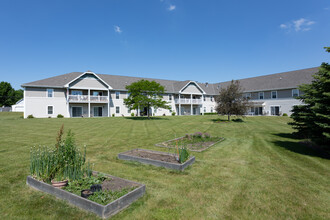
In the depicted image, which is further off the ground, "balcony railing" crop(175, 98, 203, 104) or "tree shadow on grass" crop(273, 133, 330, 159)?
"balcony railing" crop(175, 98, 203, 104)

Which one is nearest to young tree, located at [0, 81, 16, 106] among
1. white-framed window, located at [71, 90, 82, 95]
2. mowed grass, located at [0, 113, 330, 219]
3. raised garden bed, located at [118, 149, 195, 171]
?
white-framed window, located at [71, 90, 82, 95]

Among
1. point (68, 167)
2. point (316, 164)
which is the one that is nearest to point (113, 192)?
point (68, 167)

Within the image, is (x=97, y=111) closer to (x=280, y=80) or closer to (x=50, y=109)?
(x=50, y=109)

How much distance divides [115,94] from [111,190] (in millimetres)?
32502

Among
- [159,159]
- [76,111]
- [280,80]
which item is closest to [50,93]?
[76,111]

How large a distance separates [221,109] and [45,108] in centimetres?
2823

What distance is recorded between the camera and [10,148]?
27.7 feet

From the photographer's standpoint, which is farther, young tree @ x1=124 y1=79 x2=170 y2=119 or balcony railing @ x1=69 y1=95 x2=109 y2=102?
balcony railing @ x1=69 y1=95 x2=109 y2=102

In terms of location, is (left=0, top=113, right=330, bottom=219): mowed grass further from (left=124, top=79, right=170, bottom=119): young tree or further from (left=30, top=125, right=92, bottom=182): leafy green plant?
(left=124, top=79, right=170, bottom=119): young tree

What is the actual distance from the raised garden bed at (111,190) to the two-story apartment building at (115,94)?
79.1ft

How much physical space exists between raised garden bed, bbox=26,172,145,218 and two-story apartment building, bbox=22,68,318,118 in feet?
79.1

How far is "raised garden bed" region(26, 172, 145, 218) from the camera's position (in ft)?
11.2

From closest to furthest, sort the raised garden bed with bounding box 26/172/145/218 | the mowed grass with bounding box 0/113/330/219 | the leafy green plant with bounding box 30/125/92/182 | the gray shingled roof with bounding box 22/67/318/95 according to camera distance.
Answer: the raised garden bed with bounding box 26/172/145/218, the mowed grass with bounding box 0/113/330/219, the leafy green plant with bounding box 30/125/92/182, the gray shingled roof with bounding box 22/67/318/95

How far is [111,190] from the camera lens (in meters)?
4.11
